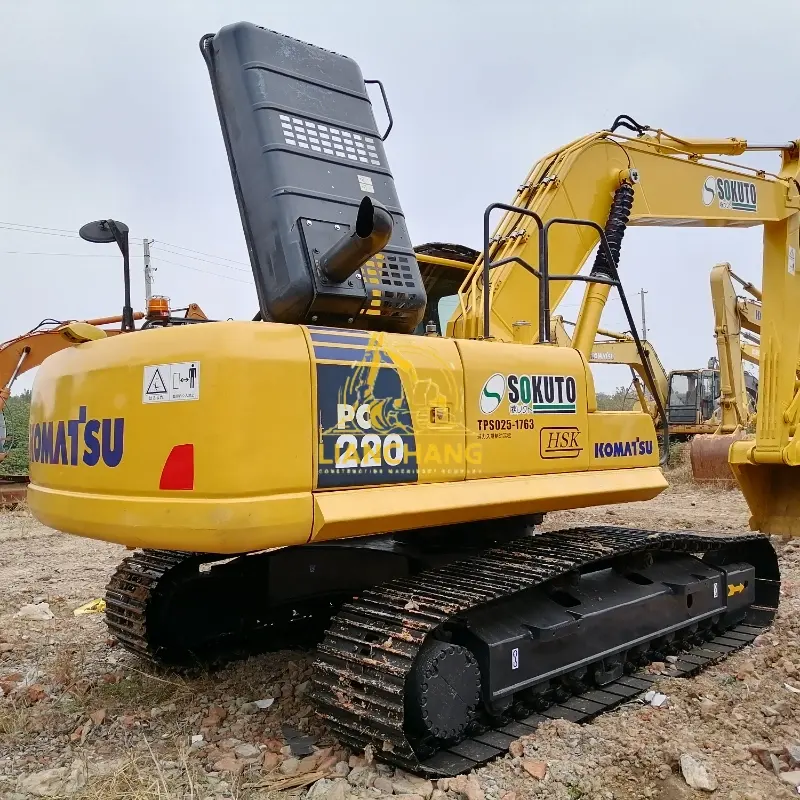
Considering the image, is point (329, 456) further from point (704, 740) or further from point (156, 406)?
point (704, 740)

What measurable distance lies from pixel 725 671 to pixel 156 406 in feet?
10.6

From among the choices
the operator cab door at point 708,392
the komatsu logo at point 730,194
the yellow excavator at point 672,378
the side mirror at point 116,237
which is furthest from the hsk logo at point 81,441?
the operator cab door at point 708,392

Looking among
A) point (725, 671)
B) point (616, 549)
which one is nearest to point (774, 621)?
point (725, 671)

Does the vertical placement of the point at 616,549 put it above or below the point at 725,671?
above

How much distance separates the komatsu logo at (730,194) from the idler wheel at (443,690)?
4.06 metres

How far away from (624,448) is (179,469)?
2252mm

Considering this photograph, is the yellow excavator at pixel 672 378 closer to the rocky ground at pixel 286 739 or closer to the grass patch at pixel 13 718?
the rocky ground at pixel 286 739

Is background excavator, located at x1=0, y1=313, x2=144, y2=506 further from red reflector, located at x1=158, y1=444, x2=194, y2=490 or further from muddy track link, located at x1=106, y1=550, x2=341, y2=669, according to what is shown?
red reflector, located at x1=158, y1=444, x2=194, y2=490

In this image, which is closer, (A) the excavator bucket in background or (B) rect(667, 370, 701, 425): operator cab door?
(A) the excavator bucket in background

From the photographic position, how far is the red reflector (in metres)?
2.80

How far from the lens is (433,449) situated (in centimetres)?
325

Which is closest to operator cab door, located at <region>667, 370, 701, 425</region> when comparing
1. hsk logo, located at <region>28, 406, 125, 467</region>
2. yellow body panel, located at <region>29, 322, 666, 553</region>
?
yellow body panel, located at <region>29, 322, 666, 553</region>

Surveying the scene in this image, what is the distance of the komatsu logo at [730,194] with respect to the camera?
19.6ft

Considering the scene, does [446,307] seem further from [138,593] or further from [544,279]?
[138,593]
